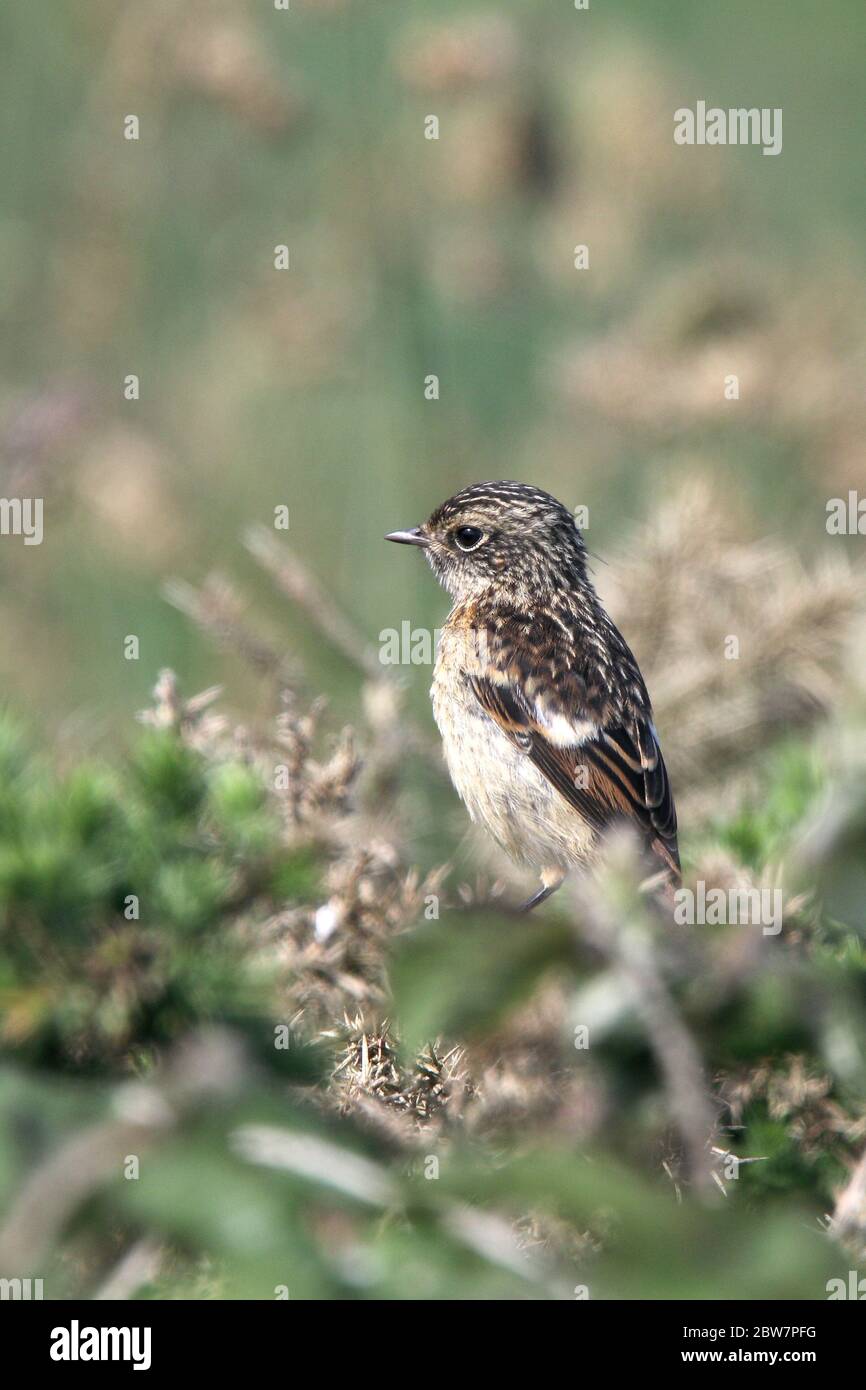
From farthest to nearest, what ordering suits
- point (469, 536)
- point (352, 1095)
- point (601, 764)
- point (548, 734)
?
point (469, 536), point (548, 734), point (601, 764), point (352, 1095)

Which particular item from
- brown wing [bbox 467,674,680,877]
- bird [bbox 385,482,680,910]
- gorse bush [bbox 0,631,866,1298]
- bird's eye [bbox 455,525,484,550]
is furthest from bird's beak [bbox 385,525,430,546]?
gorse bush [bbox 0,631,866,1298]

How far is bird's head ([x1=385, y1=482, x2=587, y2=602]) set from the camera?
18.5 ft

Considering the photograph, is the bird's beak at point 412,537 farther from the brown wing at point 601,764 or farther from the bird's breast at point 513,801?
the bird's breast at point 513,801

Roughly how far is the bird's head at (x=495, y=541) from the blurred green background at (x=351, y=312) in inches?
16.3

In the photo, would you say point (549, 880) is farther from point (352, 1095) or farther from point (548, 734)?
point (352, 1095)

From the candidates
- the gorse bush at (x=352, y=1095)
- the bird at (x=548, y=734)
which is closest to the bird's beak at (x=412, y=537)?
the bird at (x=548, y=734)

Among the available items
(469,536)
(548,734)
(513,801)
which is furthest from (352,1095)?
(469,536)

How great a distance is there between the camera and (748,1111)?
1617 mm

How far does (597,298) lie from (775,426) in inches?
100.0

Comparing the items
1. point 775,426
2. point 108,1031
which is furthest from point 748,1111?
point 775,426

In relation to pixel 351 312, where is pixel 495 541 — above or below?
below

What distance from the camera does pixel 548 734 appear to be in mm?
4805

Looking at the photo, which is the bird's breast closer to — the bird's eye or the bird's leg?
the bird's leg

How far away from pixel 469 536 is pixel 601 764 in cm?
133
